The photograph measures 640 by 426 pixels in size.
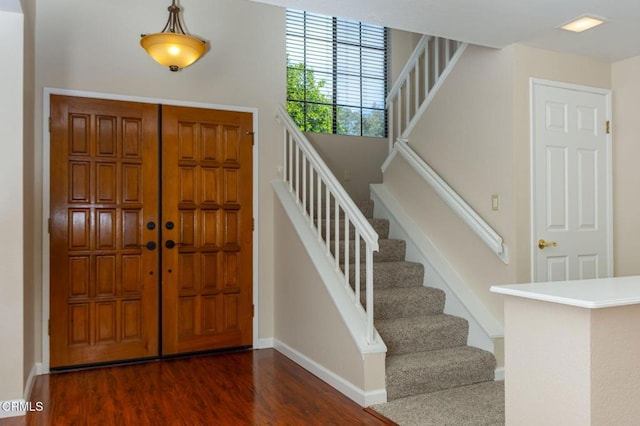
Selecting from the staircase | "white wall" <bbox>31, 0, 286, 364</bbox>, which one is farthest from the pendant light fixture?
the staircase

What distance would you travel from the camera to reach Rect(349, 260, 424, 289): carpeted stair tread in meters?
4.05

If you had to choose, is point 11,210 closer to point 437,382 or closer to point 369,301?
point 369,301

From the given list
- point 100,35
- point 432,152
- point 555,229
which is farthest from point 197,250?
point 555,229

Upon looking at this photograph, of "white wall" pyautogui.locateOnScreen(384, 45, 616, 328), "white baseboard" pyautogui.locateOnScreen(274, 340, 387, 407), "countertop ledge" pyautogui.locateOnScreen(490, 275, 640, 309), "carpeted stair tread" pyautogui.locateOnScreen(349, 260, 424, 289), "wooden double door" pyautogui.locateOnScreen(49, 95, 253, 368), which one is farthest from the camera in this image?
"carpeted stair tread" pyautogui.locateOnScreen(349, 260, 424, 289)

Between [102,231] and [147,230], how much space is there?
0.35 m

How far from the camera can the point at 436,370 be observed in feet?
10.8

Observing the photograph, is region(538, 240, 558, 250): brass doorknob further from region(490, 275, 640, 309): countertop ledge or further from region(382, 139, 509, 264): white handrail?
region(490, 275, 640, 309): countertop ledge

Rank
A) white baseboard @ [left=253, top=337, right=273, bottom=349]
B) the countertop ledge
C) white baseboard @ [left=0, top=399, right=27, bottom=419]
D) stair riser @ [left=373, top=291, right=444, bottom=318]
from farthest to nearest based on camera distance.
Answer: white baseboard @ [left=253, top=337, right=273, bottom=349]
stair riser @ [left=373, top=291, right=444, bottom=318]
white baseboard @ [left=0, top=399, right=27, bottom=419]
the countertop ledge

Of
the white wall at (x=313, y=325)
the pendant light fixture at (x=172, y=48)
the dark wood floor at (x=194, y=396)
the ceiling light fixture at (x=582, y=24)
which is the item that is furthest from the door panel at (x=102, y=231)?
the ceiling light fixture at (x=582, y=24)

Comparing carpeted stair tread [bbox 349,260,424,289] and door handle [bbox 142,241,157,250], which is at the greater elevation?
door handle [bbox 142,241,157,250]

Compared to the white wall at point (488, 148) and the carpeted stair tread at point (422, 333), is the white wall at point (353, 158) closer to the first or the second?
the white wall at point (488, 148)

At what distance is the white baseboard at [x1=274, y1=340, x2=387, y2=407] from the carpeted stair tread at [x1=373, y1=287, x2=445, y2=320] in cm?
58

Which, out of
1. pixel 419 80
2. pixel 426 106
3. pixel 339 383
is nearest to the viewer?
pixel 339 383

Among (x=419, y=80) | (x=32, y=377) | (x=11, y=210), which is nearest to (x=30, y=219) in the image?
(x=11, y=210)
